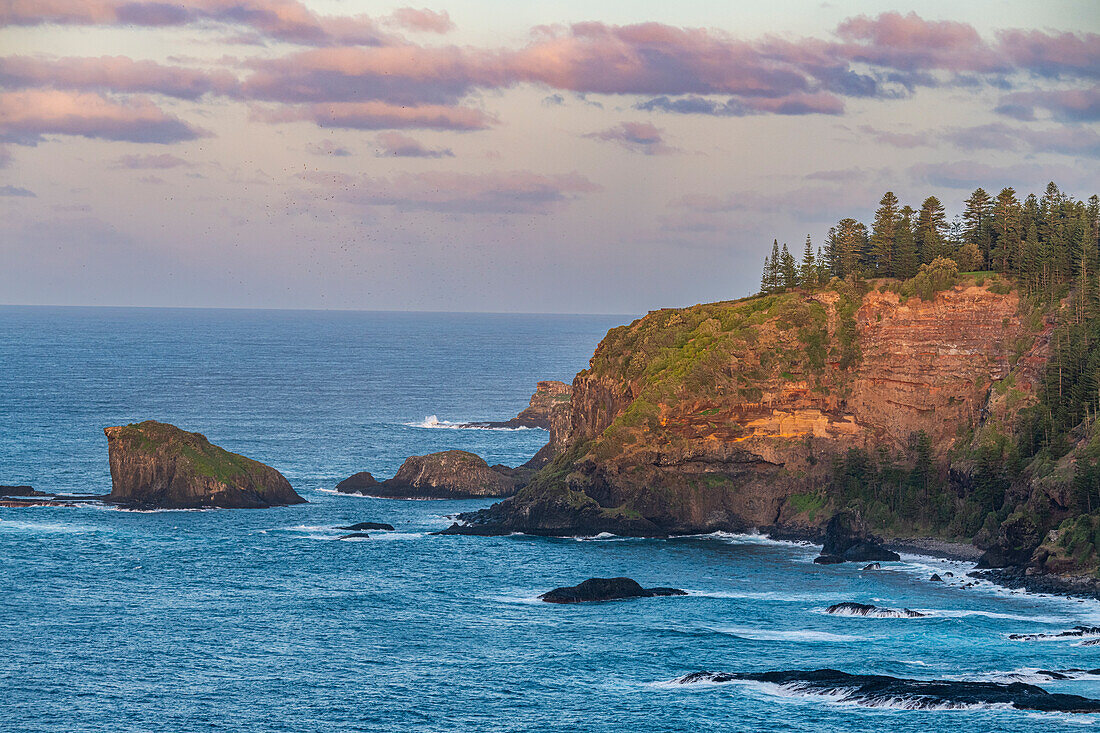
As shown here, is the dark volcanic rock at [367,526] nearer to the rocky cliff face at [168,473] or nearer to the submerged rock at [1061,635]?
the rocky cliff face at [168,473]

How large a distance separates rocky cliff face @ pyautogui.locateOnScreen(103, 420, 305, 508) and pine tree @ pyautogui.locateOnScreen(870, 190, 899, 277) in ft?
258

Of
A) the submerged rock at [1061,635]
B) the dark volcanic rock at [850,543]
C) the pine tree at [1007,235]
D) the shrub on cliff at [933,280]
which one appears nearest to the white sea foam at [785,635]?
the submerged rock at [1061,635]

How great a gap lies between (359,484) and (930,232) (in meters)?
77.2

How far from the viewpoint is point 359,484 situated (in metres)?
163

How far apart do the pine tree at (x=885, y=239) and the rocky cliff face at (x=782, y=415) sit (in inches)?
525

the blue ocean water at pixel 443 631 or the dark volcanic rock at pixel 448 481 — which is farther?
the dark volcanic rock at pixel 448 481

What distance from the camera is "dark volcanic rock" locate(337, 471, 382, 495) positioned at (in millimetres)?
162125

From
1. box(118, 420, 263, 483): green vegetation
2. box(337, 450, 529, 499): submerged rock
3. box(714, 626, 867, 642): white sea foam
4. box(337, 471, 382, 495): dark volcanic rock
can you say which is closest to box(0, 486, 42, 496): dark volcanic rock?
box(118, 420, 263, 483): green vegetation

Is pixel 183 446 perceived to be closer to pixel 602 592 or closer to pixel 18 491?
pixel 18 491

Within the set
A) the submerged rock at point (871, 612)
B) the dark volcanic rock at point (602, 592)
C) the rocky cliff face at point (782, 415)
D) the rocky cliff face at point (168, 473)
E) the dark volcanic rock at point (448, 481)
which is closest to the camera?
the submerged rock at point (871, 612)

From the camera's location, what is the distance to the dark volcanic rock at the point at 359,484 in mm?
162125

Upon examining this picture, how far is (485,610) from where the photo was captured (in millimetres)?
104312

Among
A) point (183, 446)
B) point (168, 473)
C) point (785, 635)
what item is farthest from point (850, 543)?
point (168, 473)

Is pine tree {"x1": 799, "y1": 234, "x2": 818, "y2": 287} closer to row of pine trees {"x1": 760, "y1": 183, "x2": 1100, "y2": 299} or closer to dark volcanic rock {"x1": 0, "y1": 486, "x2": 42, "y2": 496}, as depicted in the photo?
row of pine trees {"x1": 760, "y1": 183, "x2": 1100, "y2": 299}
